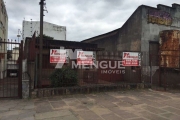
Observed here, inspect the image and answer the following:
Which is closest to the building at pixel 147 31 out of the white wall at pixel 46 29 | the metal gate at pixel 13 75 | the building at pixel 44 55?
the building at pixel 44 55

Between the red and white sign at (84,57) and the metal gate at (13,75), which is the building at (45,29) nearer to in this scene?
the metal gate at (13,75)

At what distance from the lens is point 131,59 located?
9.38 meters

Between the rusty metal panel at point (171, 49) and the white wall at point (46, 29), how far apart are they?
22.5 metres

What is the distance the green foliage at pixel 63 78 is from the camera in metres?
7.41

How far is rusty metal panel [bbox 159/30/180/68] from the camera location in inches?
432

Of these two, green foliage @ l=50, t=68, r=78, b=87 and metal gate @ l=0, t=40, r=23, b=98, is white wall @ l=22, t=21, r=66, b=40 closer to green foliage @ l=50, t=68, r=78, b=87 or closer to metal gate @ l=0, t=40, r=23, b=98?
metal gate @ l=0, t=40, r=23, b=98

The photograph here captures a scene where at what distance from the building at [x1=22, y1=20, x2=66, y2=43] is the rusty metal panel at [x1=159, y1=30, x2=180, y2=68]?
22521 millimetres

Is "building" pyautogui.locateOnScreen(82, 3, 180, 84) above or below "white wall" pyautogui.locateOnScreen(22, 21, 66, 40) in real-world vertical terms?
below

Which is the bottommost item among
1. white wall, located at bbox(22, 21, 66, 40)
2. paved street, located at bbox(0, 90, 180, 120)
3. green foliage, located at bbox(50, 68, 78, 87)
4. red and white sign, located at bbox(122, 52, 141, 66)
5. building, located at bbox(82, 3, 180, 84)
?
paved street, located at bbox(0, 90, 180, 120)

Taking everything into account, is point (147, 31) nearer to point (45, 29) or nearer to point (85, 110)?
point (85, 110)

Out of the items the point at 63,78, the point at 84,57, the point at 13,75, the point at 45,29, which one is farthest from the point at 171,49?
the point at 45,29

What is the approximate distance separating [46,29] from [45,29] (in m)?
0.25

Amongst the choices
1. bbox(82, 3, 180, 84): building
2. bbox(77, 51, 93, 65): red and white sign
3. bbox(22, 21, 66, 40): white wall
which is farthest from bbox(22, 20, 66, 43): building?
bbox(77, 51, 93, 65): red and white sign

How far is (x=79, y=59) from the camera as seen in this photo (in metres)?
8.46
